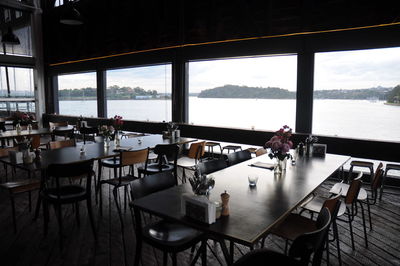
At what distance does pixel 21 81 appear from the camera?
34.1ft

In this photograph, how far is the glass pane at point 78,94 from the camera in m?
9.54

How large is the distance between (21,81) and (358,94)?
10265mm

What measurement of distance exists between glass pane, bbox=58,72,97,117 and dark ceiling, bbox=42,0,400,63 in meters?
0.75

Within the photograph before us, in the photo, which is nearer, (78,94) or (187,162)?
(187,162)

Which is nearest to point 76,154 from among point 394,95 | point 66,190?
point 66,190

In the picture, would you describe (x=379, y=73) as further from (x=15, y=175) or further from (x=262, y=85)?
(x=15, y=175)

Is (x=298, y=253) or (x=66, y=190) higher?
(x=298, y=253)

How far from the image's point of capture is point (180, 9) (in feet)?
22.2

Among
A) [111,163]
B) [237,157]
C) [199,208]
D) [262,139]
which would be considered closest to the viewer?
[199,208]

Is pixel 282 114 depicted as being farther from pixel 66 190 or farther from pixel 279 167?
pixel 66 190

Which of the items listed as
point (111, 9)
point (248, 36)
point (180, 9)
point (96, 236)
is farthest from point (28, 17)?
point (96, 236)

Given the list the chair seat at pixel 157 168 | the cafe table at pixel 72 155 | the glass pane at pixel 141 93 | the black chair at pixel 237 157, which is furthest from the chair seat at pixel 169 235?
the glass pane at pixel 141 93

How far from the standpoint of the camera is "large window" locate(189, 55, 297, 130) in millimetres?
5973

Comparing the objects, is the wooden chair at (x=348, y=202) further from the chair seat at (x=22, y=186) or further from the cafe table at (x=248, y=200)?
the chair seat at (x=22, y=186)
